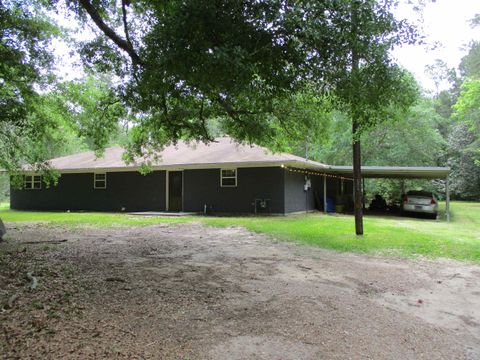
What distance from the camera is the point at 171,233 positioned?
1134 cm

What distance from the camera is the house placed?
17000mm

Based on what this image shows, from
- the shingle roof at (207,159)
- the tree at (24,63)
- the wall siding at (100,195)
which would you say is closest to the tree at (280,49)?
the tree at (24,63)

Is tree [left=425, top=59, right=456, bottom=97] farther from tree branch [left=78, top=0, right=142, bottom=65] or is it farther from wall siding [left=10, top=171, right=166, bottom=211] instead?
wall siding [left=10, top=171, right=166, bottom=211]

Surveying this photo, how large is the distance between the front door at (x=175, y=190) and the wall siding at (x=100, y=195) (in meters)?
0.36

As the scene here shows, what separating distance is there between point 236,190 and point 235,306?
43.1ft

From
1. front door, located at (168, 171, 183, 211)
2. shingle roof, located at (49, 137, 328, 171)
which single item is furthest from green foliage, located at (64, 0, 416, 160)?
front door, located at (168, 171, 183, 211)

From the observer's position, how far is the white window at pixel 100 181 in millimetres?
20672

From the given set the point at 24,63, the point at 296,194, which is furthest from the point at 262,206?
the point at 24,63

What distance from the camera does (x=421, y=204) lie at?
18484 millimetres

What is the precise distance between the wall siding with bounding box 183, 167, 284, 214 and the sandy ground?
29.1 feet

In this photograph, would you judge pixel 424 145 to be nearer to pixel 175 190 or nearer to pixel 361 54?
pixel 175 190

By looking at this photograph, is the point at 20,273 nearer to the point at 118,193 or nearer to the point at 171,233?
the point at 171,233

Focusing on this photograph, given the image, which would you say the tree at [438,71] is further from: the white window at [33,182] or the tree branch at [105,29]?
the white window at [33,182]

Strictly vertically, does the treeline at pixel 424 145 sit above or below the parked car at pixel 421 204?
above
